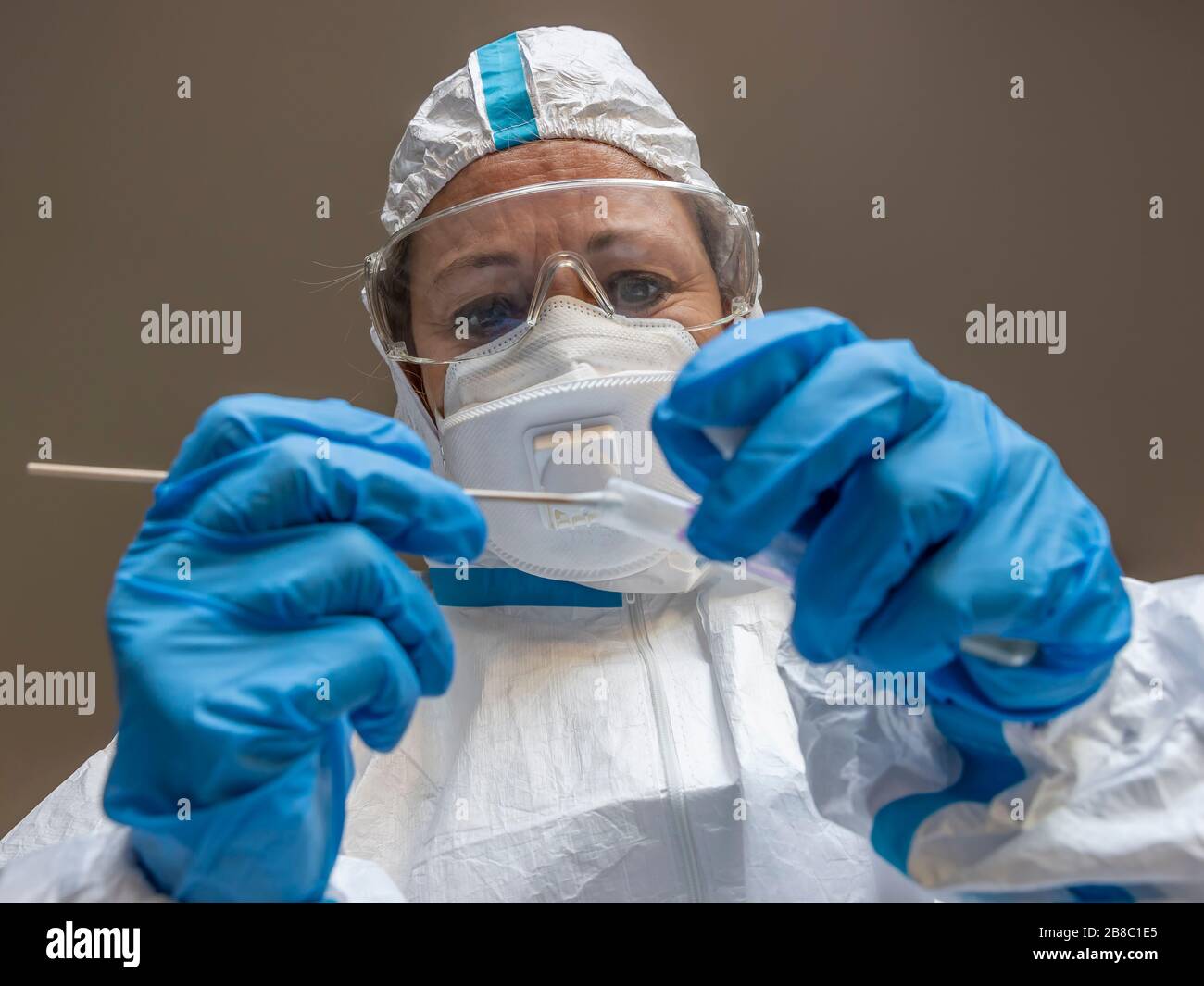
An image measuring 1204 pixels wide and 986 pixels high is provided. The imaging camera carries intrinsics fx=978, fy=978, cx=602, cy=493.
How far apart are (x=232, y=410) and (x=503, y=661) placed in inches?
23.4

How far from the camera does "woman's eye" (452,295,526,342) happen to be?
133 cm

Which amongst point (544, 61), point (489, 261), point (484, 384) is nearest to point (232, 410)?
point (484, 384)

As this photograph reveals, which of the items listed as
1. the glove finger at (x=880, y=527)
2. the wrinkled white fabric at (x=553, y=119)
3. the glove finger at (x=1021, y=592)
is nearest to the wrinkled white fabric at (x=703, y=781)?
the glove finger at (x=1021, y=592)

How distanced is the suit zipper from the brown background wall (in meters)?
0.79

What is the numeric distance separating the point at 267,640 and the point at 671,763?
54 centimetres

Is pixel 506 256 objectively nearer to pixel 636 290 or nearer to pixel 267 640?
pixel 636 290

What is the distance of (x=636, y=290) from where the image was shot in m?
1.35

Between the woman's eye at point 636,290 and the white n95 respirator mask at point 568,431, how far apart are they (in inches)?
2.8

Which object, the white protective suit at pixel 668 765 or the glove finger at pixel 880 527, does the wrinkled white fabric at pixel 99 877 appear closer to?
the white protective suit at pixel 668 765

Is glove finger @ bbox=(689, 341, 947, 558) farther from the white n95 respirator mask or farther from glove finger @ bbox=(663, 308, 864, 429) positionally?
the white n95 respirator mask

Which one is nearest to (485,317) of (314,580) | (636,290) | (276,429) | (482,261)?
(482,261)

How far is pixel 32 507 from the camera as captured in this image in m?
1.77

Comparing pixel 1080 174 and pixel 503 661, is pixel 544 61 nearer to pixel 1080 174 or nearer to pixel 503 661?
pixel 503 661

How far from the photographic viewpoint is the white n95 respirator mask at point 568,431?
1.19m
